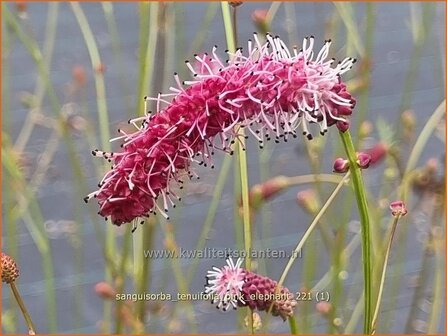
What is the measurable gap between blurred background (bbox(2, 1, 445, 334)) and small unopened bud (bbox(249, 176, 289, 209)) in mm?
19

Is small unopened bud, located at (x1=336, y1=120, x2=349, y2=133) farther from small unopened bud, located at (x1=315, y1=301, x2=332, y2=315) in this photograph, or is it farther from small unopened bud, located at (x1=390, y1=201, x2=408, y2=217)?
small unopened bud, located at (x1=315, y1=301, x2=332, y2=315)

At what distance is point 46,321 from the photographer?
71 centimetres

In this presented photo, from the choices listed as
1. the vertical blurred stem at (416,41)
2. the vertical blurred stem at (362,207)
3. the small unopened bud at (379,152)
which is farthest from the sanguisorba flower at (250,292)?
the vertical blurred stem at (416,41)

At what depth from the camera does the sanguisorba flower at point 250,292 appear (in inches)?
19.2

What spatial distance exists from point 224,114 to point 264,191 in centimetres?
22

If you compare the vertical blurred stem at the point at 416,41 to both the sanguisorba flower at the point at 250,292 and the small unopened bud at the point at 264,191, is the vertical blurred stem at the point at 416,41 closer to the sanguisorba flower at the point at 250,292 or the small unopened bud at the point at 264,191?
the small unopened bud at the point at 264,191

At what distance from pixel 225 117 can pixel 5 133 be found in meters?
0.38

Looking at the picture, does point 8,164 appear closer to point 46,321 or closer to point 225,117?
point 46,321

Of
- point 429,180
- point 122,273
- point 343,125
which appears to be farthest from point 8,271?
point 429,180

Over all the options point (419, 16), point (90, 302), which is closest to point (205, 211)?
point (90, 302)

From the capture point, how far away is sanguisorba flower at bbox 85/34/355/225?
0.40 m

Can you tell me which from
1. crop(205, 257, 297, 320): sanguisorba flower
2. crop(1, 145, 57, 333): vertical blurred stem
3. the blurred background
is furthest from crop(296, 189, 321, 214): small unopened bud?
crop(1, 145, 57, 333): vertical blurred stem

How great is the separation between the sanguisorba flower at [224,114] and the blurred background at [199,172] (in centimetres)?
A: 16

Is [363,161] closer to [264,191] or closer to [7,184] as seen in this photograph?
[264,191]
